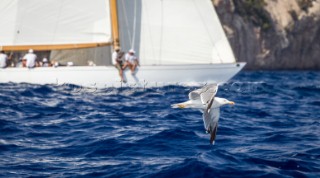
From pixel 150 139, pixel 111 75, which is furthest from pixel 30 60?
pixel 150 139

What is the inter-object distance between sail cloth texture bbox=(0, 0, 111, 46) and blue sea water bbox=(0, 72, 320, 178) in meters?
7.94

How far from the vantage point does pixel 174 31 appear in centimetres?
A: 2694

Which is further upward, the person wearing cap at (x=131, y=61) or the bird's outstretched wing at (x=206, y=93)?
the person wearing cap at (x=131, y=61)

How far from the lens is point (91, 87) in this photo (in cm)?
2539

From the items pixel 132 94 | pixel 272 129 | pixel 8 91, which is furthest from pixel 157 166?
pixel 8 91

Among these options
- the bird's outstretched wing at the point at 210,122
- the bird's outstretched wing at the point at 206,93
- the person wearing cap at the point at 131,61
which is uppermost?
the person wearing cap at the point at 131,61

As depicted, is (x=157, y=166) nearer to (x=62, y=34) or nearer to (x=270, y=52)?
(x=62, y=34)

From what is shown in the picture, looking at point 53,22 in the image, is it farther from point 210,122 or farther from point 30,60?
point 210,122

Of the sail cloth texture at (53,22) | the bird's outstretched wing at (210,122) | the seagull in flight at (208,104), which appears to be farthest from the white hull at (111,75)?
the bird's outstretched wing at (210,122)

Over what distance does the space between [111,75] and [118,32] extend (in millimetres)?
2748

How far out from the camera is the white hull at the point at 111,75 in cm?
2544

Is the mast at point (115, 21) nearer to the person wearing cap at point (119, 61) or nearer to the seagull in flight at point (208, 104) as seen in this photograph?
the person wearing cap at point (119, 61)

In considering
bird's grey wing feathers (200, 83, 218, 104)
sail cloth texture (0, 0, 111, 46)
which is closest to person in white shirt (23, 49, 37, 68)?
sail cloth texture (0, 0, 111, 46)

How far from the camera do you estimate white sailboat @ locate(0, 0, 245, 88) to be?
26328 millimetres
